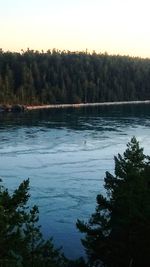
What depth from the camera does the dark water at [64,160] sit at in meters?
47.1

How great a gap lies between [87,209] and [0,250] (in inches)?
1204

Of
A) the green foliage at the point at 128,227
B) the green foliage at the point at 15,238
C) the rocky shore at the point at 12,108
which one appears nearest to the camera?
the green foliage at the point at 15,238

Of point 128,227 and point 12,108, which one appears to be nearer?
point 128,227

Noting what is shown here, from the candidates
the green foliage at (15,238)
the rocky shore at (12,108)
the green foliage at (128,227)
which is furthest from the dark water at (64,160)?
the rocky shore at (12,108)

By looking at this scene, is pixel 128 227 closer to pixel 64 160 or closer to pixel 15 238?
pixel 15 238

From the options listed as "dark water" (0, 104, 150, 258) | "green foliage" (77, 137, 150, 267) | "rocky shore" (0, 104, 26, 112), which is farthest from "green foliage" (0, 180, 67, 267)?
A: "rocky shore" (0, 104, 26, 112)

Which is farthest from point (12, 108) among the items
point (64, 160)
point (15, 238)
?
point (15, 238)

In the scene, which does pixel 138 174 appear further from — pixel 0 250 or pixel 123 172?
pixel 0 250

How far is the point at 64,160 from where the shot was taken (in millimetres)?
76188

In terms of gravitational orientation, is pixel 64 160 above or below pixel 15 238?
below

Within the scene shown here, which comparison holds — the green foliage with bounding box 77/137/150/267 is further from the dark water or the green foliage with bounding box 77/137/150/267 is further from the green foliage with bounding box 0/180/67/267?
the dark water

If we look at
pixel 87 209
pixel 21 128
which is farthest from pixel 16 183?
pixel 21 128

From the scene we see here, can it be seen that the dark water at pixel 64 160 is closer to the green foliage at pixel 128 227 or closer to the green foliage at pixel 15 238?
the green foliage at pixel 128 227

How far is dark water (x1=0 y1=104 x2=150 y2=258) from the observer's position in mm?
47125
